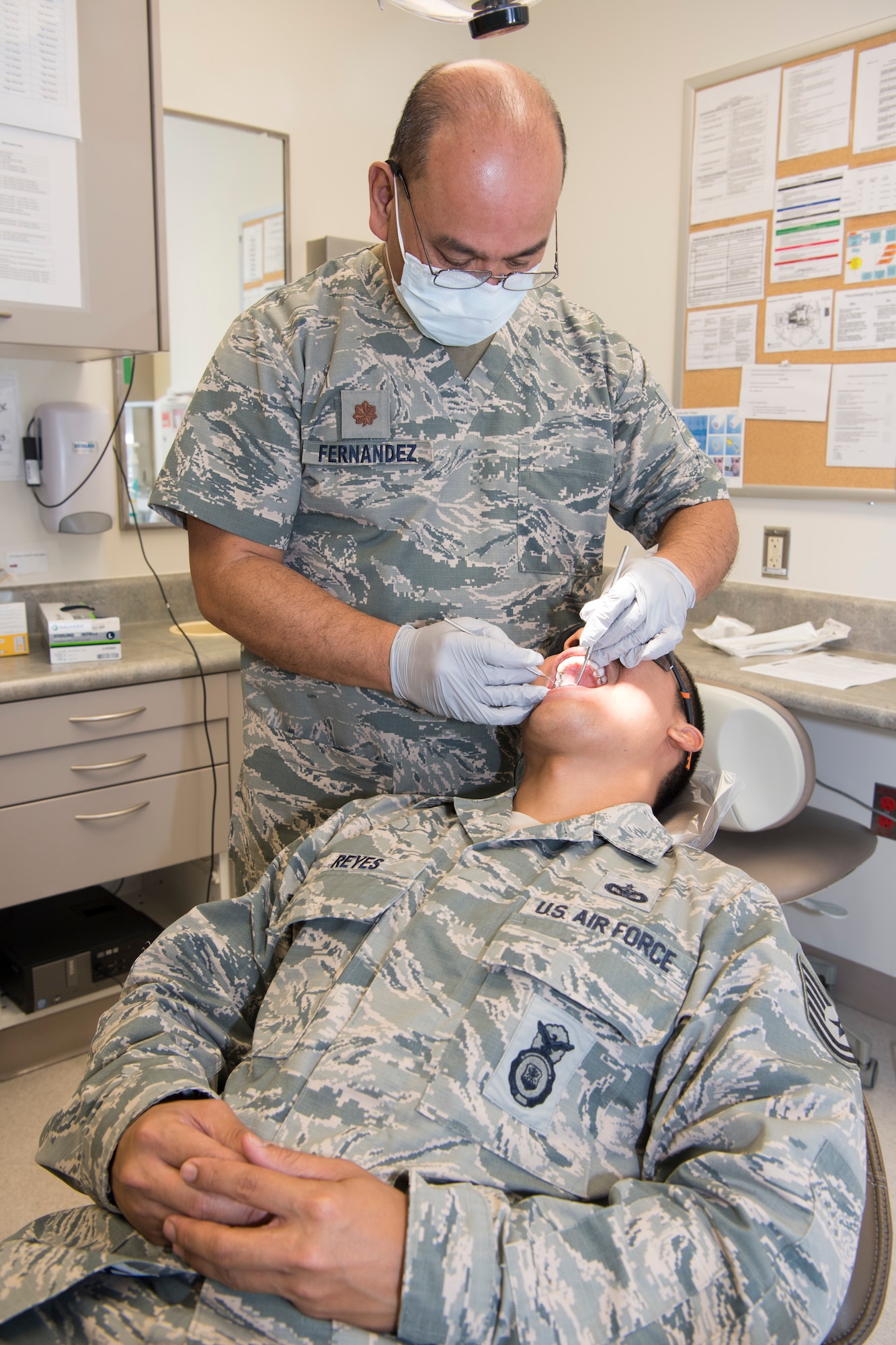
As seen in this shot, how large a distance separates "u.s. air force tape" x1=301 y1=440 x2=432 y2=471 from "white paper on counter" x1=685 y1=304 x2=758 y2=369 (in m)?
1.72

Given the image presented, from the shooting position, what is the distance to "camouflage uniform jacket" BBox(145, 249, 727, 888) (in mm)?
1496

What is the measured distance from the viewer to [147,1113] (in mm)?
987

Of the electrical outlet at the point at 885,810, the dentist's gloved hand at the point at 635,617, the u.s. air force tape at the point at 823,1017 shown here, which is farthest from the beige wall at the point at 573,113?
the u.s. air force tape at the point at 823,1017

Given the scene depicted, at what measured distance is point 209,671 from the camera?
8.32 feet

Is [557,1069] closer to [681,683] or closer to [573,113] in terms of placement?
[681,683]

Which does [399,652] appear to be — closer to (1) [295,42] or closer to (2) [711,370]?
(2) [711,370]

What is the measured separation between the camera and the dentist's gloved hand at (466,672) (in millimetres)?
1362

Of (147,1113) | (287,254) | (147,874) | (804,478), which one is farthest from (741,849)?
(287,254)

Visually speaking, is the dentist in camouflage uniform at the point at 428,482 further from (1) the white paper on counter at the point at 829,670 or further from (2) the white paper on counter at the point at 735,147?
(2) the white paper on counter at the point at 735,147

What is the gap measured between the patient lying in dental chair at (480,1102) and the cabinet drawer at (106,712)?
1180 mm

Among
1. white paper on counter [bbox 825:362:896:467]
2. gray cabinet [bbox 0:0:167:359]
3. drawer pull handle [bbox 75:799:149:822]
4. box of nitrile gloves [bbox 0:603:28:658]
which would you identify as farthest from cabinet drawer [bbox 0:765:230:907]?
white paper on counter [bbox 825:362:896:467]

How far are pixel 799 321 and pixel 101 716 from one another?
6.98ft

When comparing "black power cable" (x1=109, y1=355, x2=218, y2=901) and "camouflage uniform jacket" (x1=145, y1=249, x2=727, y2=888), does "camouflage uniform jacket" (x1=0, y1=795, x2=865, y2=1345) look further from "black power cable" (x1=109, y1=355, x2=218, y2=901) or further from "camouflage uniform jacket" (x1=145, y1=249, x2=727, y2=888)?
"black power cable" (x1=109, y1=355, x2=218, y2=901)

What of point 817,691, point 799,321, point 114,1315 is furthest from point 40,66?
point 114,1315
